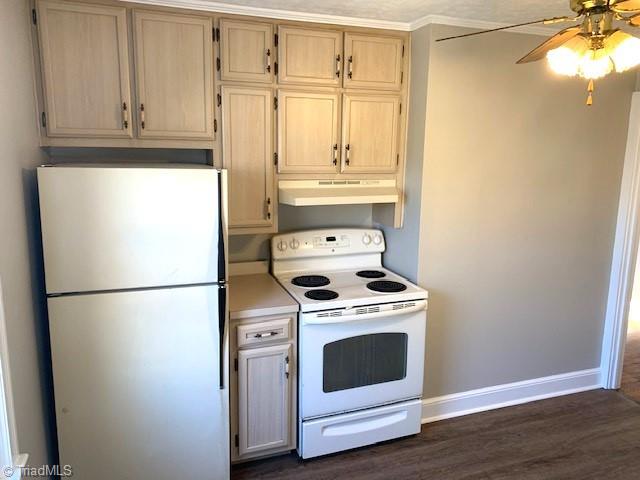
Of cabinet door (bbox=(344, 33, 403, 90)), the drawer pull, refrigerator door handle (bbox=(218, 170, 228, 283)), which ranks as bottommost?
the drawer pull

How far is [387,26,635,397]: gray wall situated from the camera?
2.79m

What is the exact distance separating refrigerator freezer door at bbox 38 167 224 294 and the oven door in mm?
726

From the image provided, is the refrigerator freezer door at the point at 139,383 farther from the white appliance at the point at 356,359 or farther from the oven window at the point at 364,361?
the oven window at the point at 364,361

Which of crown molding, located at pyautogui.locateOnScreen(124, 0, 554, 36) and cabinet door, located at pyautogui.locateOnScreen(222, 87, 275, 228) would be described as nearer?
crown molding, located at pyautogui.locateOnScreen(124, 0, 554, 36)

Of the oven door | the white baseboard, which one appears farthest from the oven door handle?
the white baseboard

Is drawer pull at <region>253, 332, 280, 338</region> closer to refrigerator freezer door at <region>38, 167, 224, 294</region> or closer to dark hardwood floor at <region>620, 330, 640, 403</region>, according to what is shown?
refrigerator freezer door at <region>38, 167, 224, 294</region>

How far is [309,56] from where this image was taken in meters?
2.63

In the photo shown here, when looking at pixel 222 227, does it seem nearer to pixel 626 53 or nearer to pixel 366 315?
pixel 366 315

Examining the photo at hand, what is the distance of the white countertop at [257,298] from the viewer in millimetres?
2438

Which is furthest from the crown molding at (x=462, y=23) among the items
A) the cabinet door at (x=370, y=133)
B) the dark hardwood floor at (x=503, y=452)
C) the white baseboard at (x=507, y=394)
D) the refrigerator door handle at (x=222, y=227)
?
the dark hardwood floor at (x=503, y=452)

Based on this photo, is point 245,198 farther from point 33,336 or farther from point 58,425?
point 58,425

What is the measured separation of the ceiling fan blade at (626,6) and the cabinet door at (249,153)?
1.64 metres

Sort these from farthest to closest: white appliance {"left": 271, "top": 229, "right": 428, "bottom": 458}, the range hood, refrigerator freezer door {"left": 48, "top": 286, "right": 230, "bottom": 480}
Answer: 1. the range hood
2. white appliance {"left": 271, "top": 229, "right": 428, "bottom": 458}
3. refrigerator freezer door {"left": 48, "top": 286, "right": 230, "bottom": 480}

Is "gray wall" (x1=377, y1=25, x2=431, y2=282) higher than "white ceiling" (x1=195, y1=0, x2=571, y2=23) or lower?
lower
